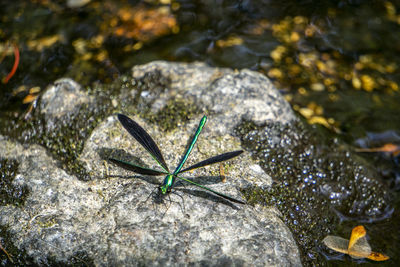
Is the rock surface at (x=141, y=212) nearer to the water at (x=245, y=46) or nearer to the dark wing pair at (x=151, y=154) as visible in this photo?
the dark wing pair at (x=151, y=154)

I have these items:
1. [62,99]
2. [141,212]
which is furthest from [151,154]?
[62,99]

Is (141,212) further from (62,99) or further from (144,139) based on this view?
(62,99)

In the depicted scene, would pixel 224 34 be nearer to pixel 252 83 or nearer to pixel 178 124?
pixel 252 83

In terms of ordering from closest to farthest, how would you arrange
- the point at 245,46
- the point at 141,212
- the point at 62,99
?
the point at 141,212 < the point at 62,99 < the point at 245,46

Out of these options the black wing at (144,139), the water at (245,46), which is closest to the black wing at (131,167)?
the black wing at (144,139)

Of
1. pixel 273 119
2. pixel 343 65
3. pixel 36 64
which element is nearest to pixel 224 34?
pixel 343 65

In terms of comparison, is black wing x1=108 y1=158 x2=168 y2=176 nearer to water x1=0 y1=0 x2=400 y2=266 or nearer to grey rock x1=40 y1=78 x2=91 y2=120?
grey rock x1=40 y1=78 x2=91 y2=120

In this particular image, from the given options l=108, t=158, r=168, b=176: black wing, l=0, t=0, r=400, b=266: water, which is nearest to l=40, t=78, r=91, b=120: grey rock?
l=0, t=0, r=400, b=266: water
